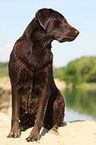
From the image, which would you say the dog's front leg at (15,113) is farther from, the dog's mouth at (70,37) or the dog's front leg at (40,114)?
the dog's mouth at (70,37)

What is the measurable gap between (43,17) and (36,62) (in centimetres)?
84

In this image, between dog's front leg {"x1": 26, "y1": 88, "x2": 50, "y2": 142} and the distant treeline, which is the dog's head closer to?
dog's front leg {"x1": 26, "y1": 88, "x2": 50, "y2": 142}

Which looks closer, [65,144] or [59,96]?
[65,144]

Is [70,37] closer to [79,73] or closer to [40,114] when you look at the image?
[40,114]

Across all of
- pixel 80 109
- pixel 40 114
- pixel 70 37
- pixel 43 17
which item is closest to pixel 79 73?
pixel 80 109

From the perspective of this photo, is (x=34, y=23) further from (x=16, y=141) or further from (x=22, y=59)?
(x=16, y=141)

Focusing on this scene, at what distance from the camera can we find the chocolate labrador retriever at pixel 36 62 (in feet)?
13.6

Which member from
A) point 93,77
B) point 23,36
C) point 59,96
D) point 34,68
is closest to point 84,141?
point 59,96

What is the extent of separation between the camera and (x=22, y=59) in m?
4.28

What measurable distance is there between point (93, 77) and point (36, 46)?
50882mm

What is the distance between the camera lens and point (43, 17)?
4.08 m

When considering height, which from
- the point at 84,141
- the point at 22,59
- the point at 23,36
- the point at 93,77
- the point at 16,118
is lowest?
the point at 93,77

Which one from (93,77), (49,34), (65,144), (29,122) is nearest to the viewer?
(49,34)

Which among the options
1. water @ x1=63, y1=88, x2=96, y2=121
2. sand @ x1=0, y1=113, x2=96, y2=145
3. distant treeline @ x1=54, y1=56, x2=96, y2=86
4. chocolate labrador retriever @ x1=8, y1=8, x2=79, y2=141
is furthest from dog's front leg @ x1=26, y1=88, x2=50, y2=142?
distant treeline @ x1=54, y1=56, x2=96, y2=86
